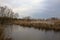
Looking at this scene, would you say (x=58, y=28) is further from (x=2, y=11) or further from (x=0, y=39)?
(x=2, y=11)

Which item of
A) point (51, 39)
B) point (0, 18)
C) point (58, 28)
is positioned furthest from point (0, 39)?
point (0, 18)

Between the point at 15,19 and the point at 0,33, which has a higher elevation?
the point at 0,33

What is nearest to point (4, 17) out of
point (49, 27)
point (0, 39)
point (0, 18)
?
point (0, 18)

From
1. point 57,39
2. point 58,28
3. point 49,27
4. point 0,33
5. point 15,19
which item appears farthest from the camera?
point 15,19

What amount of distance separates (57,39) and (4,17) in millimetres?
13086

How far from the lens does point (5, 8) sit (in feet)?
85.2

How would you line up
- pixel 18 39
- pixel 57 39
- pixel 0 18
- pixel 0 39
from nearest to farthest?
pixel 0 39
pixel 18 39
pixel 57 39
pixel 0 18

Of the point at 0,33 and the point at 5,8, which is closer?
the point at 0,33

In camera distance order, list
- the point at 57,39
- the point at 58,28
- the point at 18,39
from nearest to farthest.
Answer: the point at 18,39 < the point at 57,39 < the point at 58,28

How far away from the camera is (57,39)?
39.2 ft

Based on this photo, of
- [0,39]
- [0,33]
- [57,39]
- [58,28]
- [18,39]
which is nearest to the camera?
[0,39]

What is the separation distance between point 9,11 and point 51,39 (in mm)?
15249

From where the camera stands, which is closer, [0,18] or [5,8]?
[0,18]

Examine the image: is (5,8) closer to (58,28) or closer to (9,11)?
(9,11)
